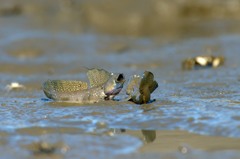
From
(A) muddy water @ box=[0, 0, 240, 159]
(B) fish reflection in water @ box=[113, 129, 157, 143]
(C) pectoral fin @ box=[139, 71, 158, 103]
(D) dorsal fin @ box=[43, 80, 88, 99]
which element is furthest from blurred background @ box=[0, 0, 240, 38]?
(B) fish reflection in water @ box=[113, 129, 157, 143]

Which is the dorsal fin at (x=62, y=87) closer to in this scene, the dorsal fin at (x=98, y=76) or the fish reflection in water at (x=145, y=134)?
the dorsal fin at (x=98, y=76)

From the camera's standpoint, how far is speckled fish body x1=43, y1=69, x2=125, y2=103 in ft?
10.5

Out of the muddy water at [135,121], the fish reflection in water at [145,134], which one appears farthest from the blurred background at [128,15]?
the fish reflection in water at [145,134]

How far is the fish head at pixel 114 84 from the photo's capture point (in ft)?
10.4

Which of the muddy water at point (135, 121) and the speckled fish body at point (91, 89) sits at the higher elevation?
the speckled fish body at point (91, 89)

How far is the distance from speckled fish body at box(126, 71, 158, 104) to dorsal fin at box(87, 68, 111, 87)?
0.15 m

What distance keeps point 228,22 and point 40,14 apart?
265 centimetres

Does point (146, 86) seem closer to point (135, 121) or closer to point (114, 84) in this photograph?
Result: point (114, 84)

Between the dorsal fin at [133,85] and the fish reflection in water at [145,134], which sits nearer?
the fish reflection in water at [145,134]

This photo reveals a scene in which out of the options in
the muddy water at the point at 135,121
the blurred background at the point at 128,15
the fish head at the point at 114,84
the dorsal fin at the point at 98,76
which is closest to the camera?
the muddy water at the point at 135,121

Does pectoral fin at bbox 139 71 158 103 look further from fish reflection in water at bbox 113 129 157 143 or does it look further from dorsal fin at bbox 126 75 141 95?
fish reflection in water at bbox 113 129 157 143

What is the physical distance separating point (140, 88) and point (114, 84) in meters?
0.14

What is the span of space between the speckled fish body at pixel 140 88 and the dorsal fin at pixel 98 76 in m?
0.15

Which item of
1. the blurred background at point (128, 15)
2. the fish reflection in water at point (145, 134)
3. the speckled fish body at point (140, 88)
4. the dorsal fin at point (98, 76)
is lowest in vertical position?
the fish reflection in water at point (145, 134)
